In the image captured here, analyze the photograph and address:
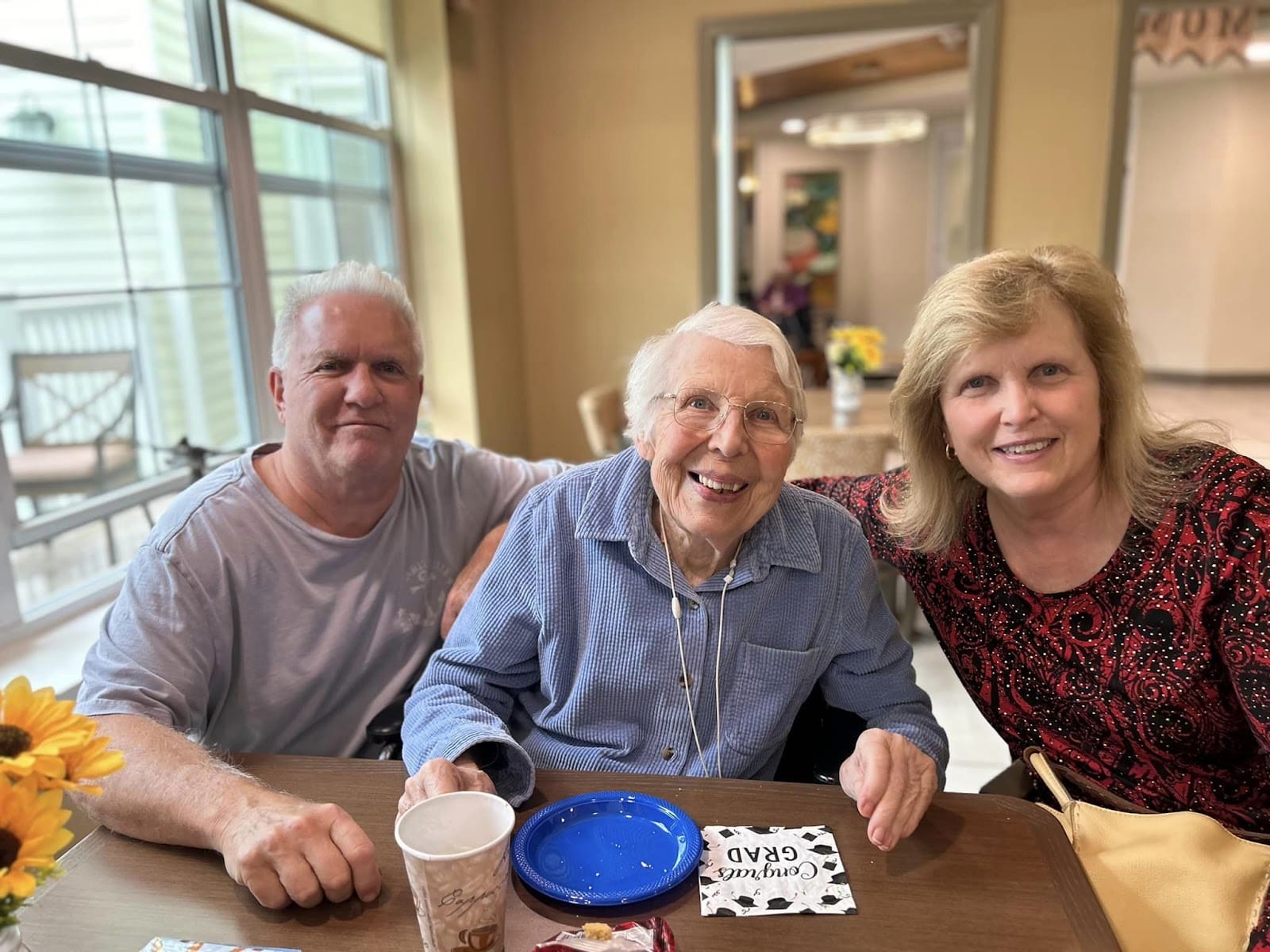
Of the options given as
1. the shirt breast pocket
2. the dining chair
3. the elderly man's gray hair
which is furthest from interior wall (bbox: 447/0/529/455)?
the shirt breast pocket

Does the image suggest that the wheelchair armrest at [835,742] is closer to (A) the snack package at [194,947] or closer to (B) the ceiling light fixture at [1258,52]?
(A) the snack package at [194,947]

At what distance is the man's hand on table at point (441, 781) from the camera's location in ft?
3.49

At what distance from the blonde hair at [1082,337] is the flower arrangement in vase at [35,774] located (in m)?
1.20

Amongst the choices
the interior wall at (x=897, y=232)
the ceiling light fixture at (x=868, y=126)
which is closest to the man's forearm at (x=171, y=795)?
the ceiling light fixture at (x=868, y=126)

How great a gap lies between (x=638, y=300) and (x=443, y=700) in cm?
384

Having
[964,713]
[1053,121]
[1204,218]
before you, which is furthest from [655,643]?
[1204,218]

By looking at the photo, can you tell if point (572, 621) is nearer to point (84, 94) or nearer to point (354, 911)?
point (354, 911)

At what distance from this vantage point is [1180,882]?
3.66ft

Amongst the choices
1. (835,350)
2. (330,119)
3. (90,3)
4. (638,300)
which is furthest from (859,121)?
(90,3)

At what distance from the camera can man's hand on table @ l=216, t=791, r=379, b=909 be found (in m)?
0.95

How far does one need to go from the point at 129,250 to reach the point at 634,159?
271 centimetres

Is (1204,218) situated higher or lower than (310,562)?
higher

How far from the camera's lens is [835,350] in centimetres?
389

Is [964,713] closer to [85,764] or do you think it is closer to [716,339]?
[716,339]
